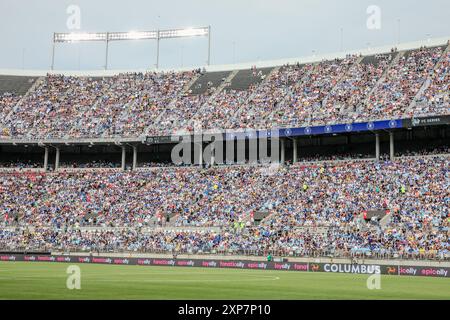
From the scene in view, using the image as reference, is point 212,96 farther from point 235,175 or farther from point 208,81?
point 235,175

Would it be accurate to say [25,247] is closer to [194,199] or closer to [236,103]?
[194,199]

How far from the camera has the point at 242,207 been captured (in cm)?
6128

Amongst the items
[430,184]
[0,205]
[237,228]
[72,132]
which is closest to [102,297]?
[237,228]

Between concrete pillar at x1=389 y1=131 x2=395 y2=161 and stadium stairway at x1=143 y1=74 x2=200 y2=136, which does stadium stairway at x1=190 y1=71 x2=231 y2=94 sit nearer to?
stadium stairway at x1=143 y1=74 x2=200 y2=136

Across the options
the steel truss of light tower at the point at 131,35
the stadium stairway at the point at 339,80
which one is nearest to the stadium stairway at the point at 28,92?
the steel truss of light tower at the point at 131,35

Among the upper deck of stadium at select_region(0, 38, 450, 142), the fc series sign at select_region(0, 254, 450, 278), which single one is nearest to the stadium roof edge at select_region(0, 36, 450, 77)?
the upper deck of stadium at select_region(0, 38, 450, 142)

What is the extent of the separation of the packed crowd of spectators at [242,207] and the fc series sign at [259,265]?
329 centimetres

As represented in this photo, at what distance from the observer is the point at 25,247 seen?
60.5m

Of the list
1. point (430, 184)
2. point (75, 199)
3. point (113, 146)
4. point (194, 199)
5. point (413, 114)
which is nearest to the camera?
point (430, 184)

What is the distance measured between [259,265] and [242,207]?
1353 centimetres

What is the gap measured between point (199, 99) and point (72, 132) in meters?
16.3

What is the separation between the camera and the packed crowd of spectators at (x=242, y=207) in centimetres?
5022

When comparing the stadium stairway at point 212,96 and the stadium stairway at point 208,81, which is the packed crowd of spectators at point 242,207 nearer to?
the stadium stairway at point 212,96

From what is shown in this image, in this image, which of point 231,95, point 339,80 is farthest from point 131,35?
point 339,80
